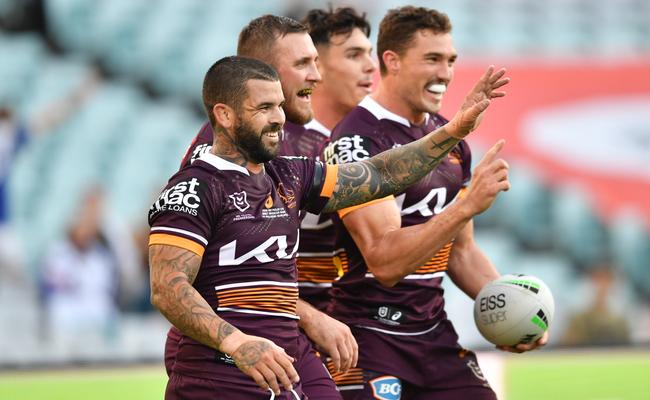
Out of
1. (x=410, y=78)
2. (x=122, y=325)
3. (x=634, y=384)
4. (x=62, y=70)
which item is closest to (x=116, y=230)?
(x=122, y=325)

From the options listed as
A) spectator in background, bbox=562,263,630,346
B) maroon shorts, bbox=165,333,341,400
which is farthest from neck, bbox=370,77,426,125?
spectator in background, bbox=562,263,630,346

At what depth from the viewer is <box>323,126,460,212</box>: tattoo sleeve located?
18.2 feet

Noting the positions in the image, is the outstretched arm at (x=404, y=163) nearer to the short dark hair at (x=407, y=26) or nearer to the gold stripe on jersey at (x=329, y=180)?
the gold stripe on jersey at (x=329, y=180)

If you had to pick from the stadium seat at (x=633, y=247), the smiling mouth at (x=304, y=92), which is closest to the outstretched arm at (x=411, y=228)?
the smiling mouth at (x=304, y=92)

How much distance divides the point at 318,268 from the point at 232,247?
66.3 inches

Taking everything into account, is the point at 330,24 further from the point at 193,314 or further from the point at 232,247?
the point at 193,314

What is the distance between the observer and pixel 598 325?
14.7 metres

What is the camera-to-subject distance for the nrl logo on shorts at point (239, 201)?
Result: 493 cm

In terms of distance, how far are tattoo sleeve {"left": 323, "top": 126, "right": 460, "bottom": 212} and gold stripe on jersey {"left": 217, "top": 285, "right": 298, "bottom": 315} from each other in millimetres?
603

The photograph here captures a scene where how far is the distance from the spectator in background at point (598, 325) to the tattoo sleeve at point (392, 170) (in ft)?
31.1

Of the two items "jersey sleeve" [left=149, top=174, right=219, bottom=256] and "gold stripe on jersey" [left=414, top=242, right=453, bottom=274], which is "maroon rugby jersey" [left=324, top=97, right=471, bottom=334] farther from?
"jersey sleeve" [left=149, top=174, right=219, bottom=256]

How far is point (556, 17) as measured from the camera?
51.6 ft

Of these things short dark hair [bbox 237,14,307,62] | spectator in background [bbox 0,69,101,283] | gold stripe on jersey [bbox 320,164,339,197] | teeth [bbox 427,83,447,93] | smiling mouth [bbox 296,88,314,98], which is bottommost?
gold stripe on jersey [bbox 320,164,339,197]

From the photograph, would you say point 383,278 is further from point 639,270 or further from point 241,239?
point 639,270
